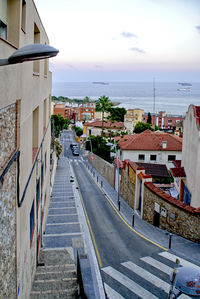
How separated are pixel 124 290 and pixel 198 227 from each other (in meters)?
5.55

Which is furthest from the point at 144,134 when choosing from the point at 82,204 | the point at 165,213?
the point at 165,213

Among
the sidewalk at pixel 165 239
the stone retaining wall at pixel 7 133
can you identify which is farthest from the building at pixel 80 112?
the stone retaining wall at pixel 7 133

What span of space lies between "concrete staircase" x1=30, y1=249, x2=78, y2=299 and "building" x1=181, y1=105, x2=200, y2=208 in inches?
340

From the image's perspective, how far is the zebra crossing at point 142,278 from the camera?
11.2 metres

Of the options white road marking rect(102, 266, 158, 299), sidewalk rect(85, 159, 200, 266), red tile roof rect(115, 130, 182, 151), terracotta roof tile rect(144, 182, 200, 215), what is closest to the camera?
white road marking rect(102, 266, 158, 299)

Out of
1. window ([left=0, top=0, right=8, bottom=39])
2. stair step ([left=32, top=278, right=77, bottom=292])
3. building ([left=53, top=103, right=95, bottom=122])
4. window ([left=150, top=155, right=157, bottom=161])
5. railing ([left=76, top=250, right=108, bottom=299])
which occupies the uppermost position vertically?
building ([left=53, top=103, right=95, bottom=122])

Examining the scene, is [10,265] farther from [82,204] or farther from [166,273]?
[82,204]

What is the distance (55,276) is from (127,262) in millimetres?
3849

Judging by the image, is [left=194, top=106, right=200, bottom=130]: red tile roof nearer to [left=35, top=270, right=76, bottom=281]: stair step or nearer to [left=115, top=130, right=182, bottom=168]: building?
[left=35, top=270, right=76, bottom=281]: stair step

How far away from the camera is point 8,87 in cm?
561

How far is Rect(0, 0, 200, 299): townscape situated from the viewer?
6.14 m

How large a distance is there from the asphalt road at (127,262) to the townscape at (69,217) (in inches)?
1.7

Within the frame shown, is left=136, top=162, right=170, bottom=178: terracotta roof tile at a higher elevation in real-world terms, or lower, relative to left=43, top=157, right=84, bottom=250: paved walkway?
higher

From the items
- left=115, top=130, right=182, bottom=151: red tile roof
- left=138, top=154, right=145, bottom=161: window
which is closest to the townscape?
left=138, top=154, right=145, bottom=161: window
